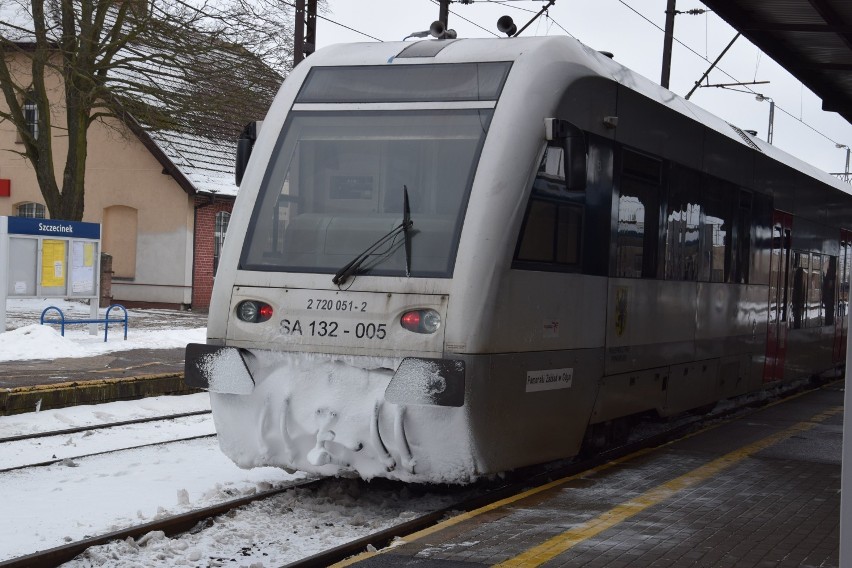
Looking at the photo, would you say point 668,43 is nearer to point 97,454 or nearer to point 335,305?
point 97,454

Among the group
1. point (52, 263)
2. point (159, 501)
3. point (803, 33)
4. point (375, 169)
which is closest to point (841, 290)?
point (803, 33)

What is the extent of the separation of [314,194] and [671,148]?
3.86 metres

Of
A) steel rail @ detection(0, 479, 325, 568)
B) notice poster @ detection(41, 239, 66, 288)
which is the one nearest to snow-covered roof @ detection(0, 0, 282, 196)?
notice poster @ detection(41, 239, 66, 288)

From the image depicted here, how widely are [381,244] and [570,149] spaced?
1425 millimetres

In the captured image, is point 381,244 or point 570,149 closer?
point 381,244

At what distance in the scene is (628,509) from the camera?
7672 millimetres

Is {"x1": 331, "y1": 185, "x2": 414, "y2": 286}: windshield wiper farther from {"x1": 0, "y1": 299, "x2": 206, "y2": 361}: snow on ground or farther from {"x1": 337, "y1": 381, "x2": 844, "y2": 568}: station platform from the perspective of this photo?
{"x1": 0, "y1": 299, "x2": 206, "y2": 361}: snow on ground

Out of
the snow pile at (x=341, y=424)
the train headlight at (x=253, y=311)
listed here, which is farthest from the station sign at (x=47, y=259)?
the snow pile at (x=341, y=424)

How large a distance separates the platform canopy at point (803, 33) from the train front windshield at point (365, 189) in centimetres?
252

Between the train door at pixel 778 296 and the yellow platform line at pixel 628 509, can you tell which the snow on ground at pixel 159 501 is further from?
the train door at pixel 778 296

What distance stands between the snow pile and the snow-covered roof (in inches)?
702

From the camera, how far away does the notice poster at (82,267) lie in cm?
1989

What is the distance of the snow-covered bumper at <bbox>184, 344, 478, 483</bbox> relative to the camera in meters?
7.43

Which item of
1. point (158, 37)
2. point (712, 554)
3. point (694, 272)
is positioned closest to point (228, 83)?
point (158, 37)
